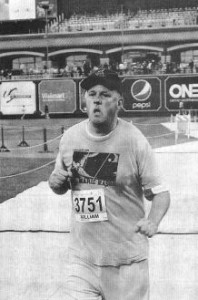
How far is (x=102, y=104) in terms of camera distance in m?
2.33

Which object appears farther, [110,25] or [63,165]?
[110,25]

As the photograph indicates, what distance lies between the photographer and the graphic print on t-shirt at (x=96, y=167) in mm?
2344

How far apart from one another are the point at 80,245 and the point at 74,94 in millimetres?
18366

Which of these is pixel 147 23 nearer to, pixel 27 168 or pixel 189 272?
pixel 27 168

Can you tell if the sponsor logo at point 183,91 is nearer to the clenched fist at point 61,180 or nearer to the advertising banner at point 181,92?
the advertising banner at point 181,92

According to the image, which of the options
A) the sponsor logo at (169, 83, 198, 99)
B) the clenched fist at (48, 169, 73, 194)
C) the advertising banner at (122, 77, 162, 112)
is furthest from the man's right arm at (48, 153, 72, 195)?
the sponsor logo at (169, 83, 198, 99)

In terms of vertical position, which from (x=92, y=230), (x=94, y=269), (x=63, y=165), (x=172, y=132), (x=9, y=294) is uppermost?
(x=63, y=165)

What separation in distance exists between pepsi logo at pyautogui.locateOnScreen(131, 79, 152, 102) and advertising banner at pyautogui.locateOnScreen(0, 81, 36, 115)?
13.1 feet

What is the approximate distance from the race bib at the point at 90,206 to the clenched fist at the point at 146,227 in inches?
6.7

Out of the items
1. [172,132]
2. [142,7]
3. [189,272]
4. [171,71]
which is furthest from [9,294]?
[171,71]

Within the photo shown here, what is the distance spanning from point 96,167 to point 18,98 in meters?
18.4

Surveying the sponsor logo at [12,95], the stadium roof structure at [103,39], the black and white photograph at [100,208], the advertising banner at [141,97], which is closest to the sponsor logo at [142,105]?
the advertising banner at [141,97]

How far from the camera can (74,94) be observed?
20.6 metres

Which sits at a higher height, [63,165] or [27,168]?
[63,165]
